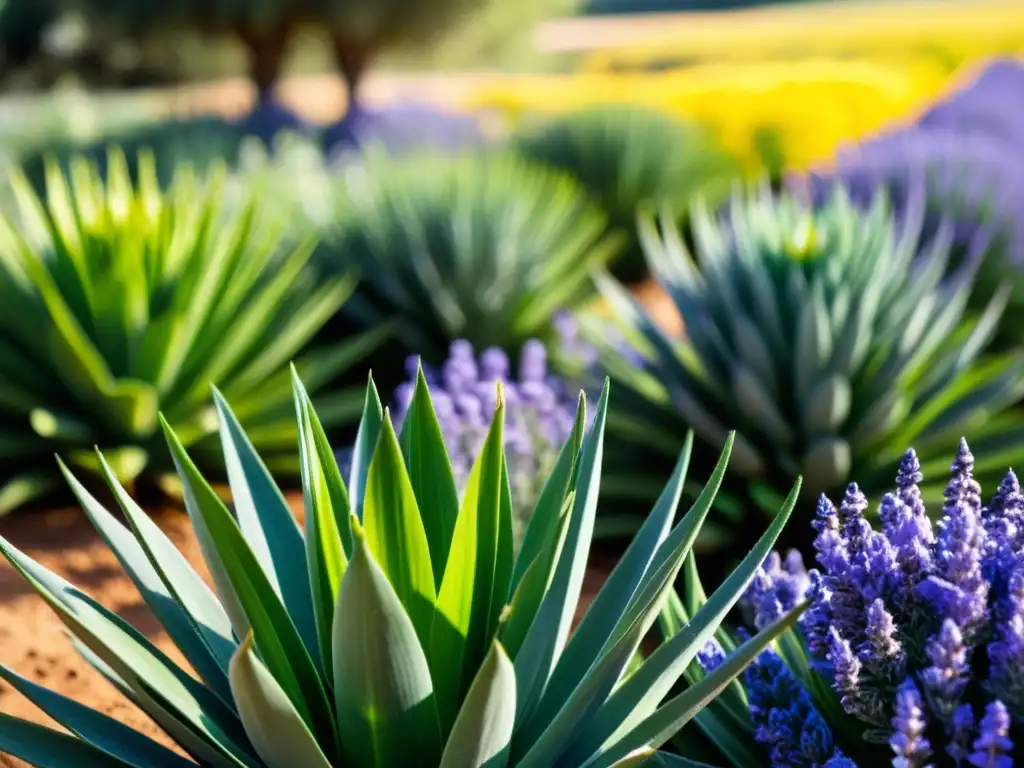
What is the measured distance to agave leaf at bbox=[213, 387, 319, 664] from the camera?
187 centimetres

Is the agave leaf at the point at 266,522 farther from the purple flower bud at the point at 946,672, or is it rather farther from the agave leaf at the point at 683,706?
the purple flower bud at the point at 946,672

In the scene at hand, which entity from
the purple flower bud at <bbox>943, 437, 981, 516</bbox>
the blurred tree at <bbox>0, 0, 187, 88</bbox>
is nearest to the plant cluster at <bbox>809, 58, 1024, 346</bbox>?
the purple flower bud at <bbox>943, 437, 981, 516</bbox>

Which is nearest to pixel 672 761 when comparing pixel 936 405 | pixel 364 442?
pixel 364 442

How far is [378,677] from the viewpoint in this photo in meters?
1.48

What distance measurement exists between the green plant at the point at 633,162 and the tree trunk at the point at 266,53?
942 cm

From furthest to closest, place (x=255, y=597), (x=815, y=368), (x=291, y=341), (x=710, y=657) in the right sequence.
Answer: (x=291, y=341) < (x=815, y=368) < (x=710, y=657) < (x=255, y=597)

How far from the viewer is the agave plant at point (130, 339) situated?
3834mm

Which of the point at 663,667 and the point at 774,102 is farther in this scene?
the point at 774,102

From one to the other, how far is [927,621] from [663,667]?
0.40 meters

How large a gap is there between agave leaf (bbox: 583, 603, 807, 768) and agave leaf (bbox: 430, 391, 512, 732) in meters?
0.24

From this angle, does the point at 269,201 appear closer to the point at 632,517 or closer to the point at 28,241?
the point at 28,241

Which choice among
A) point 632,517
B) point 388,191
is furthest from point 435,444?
point 388,191

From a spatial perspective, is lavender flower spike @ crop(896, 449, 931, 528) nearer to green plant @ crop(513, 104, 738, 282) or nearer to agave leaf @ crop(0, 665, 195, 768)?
agave leaf @ crop(0, 665, 195, 768)

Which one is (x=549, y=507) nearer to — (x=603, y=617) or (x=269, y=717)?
(x=603, y=617)
